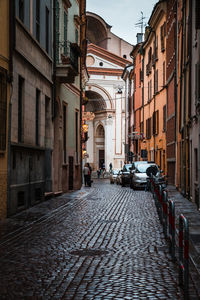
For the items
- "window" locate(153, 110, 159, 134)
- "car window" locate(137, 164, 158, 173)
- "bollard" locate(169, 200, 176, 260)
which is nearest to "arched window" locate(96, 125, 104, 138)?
"window" locate(153, 110, 159, 134)

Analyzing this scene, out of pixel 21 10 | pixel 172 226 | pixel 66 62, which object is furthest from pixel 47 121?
pixel 172 226

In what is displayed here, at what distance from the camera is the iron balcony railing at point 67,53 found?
23.5 meters

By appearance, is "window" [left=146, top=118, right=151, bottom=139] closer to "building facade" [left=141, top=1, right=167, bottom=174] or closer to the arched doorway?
"building facade" [left=141, top=1, right=167, bottom=174]

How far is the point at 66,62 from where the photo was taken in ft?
78.1

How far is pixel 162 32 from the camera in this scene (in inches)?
1474

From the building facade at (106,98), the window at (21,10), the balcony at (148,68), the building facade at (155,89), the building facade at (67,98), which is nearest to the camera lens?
the window at (21,10)

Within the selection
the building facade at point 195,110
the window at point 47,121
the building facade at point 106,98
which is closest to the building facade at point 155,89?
the window at point 47,121

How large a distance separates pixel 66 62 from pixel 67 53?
44 centimetres

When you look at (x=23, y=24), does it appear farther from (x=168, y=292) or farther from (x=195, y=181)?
(x=168, y=292)

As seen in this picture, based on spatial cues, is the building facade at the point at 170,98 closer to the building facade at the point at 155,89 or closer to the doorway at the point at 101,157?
the building facade at the point at 155,89

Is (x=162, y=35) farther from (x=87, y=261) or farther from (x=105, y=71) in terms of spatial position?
(x=105, y=71)

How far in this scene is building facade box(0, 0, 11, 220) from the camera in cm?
1375

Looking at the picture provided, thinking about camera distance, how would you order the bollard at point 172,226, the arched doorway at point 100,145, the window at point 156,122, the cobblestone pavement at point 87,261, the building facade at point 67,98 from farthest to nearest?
the arched doorway at point 100,145 → the window at point 156,122 → the building facade at point 67,98 → the bollard at point 172,226 → the cobblestone pavement at point 87,261

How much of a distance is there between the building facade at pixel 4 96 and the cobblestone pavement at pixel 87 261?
1310mm
